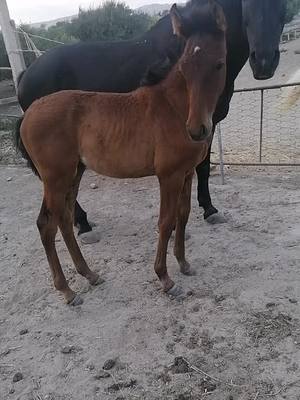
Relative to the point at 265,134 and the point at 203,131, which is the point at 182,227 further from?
the point at 265,134

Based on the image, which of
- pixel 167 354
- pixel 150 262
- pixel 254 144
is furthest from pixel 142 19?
pixel 167 354

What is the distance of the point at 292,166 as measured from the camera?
525cm

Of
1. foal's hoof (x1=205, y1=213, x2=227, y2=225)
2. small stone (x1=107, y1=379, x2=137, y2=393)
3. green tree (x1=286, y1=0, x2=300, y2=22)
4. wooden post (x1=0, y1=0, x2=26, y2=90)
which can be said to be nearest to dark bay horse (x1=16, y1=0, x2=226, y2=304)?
small stone (x1=107, y1=379, x2=137, y2=393)

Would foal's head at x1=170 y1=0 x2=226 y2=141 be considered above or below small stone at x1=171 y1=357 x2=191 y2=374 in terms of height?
above

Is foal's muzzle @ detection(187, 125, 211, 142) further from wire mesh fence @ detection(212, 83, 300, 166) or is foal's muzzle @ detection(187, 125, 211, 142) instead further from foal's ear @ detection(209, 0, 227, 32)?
wire mesh fence @ detection(212, 83, 300, 166)

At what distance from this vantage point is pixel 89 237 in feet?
12.5

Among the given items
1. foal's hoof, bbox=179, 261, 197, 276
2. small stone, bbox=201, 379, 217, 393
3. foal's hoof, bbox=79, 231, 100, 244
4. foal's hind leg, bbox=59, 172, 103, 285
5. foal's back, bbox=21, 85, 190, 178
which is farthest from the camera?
foal's hoof, bbox=79, 231, 100, 244

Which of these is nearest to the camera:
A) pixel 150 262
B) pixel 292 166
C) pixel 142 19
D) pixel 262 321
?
pixel 262 321

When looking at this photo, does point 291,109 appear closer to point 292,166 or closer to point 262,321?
point 292,166

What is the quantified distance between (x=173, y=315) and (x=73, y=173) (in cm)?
111

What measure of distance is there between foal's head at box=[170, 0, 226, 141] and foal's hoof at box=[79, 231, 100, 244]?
1797mm

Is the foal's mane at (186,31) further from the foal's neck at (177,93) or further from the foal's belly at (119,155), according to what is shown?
the foal's belly at (119,155)

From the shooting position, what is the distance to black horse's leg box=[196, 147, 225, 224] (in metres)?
3.89

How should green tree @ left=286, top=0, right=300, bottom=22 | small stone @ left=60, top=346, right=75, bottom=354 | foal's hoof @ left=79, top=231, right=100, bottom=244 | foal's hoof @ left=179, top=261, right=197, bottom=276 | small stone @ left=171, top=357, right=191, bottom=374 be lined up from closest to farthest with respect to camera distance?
small stone @ left=171, top=357, right=191, bottom=374 → small stone @ left=60, top=346, right=75, bottom=354 → foal's hoof @ left=179, top=261, right=197, bottom=276 → foal's hoof @ left=79, top=231, right=100, bottom=244 → green tree @ left=286, top=0, right=300, bottom=22
